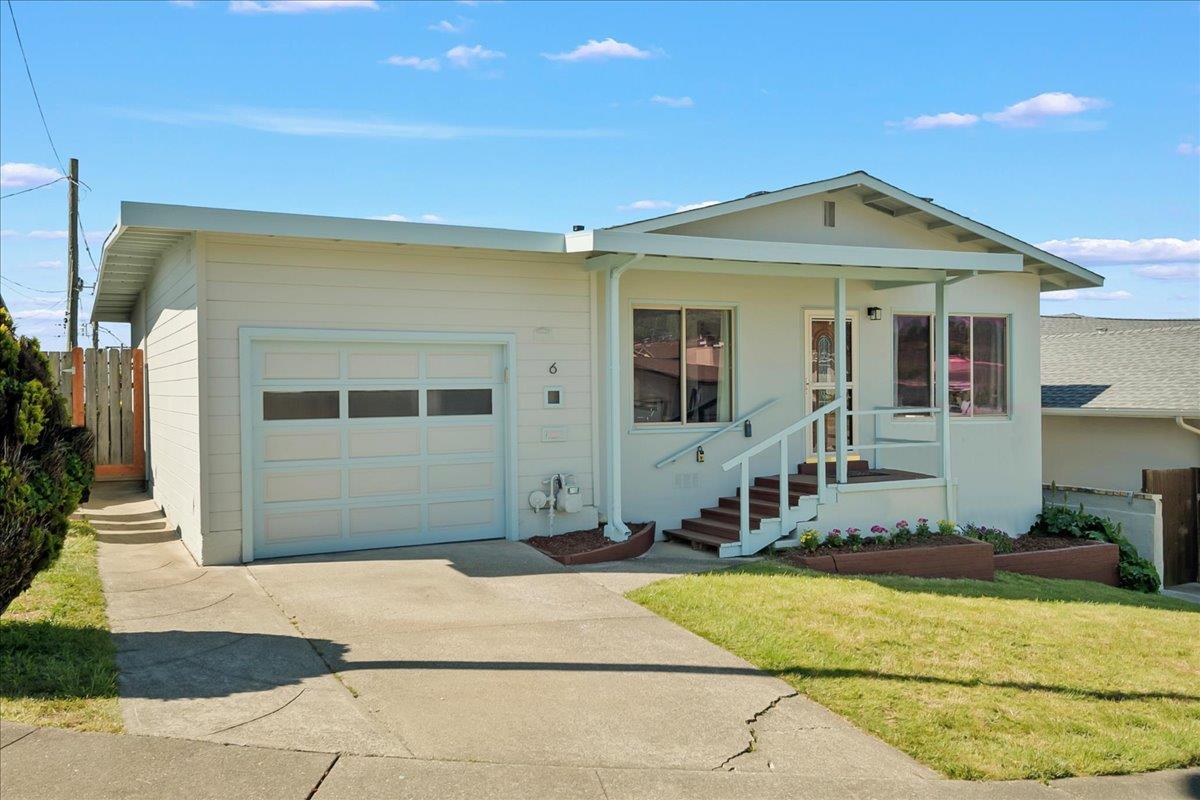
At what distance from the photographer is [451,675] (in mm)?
5945

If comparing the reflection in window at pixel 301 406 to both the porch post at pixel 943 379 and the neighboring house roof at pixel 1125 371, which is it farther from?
the neighboring house roof at pixel 1125 371

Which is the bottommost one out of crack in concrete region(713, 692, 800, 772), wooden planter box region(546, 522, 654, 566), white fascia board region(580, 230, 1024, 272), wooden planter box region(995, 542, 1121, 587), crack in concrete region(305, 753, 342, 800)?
wooden planter box region(995, 542, 1121, 587)

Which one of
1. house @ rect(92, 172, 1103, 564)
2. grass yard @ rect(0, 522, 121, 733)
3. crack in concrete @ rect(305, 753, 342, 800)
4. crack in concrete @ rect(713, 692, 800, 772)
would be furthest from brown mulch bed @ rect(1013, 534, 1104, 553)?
grass yard @ rect(0, 522, 121, 733)

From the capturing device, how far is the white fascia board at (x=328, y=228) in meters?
8.45

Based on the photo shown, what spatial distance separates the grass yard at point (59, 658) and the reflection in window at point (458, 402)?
11.8ft

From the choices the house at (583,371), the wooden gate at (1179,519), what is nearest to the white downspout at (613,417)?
the house at (583,371)

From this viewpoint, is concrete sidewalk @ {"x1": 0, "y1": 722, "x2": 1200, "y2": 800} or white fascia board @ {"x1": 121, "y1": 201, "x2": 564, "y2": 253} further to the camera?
white fascia board @ {"x1": 121, "y1": 201, "x2": 564, "y2": 253}

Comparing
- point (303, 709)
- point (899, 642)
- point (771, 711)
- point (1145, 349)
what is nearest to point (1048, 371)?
point (1145, 349)

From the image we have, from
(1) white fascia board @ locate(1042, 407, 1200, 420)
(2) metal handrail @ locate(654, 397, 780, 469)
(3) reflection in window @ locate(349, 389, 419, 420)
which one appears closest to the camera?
(3) reflection in window @ locate(349, 389, 419, 420)

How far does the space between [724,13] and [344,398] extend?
722 cm

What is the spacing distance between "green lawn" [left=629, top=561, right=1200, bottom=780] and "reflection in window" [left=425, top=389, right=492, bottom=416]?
2980 mm

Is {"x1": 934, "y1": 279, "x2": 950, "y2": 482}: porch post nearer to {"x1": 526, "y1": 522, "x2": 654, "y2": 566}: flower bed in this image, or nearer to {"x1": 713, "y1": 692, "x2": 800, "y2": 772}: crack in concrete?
{"x1": 526, "y1": 522, "x2": 654, "y2": 566}: flower bed

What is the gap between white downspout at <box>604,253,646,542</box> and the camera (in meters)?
10.5

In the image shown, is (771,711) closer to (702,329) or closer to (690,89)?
(702,329)
